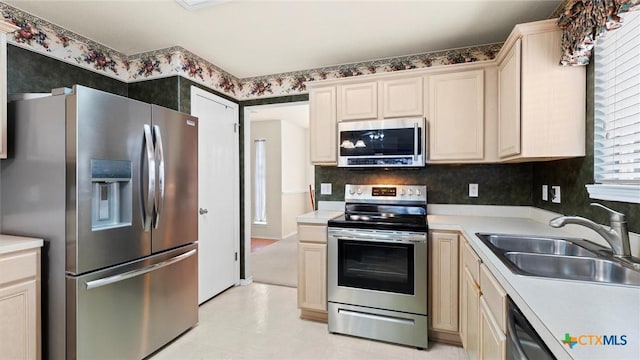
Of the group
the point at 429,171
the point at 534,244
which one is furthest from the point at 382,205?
the point at 534,244

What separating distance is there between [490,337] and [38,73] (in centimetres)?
338

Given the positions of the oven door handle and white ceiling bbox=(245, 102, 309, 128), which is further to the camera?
white ceiling bbox=(245, 102, 309, 128)

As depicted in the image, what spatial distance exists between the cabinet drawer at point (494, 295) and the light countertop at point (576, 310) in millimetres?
54

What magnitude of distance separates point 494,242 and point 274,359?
5.43ft

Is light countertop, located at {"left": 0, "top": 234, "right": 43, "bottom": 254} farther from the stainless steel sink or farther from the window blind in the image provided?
the window blind

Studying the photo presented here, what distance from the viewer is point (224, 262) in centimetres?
330

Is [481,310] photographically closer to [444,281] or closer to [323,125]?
[444,281]

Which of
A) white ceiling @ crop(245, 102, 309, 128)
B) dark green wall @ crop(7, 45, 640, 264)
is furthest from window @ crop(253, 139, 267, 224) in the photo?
dark green wall @ crop(7, 45, 640, 264)

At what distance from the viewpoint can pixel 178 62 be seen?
2713mm

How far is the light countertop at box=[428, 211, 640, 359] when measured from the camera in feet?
2.19

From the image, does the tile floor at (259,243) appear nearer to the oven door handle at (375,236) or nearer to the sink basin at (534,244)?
the oven door handle at (375,236)

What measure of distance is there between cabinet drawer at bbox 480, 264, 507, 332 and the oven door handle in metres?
0.67

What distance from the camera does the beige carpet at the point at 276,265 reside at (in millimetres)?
3740

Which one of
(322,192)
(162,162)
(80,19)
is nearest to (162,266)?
(162,162)
